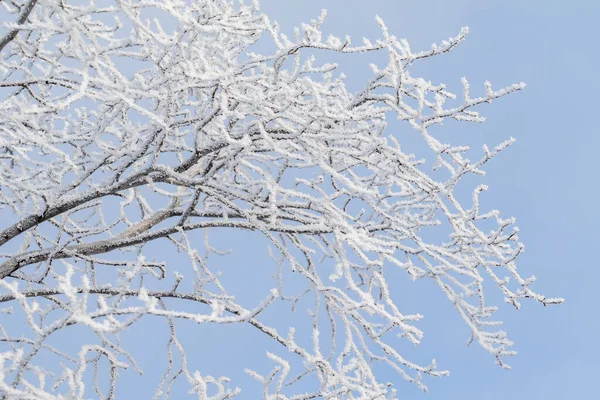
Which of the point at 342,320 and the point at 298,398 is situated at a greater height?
the point at 342,320

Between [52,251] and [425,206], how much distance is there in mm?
3056

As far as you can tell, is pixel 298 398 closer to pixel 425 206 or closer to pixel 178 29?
pixel 425 206

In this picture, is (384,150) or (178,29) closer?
(178,29)

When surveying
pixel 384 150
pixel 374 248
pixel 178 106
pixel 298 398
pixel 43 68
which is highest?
pixel 178 106

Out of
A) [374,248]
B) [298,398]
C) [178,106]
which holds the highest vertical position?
[178,106]

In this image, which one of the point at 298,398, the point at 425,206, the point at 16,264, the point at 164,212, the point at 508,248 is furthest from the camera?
the point at 164,212

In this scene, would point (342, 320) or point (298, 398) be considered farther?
point (342, 320)

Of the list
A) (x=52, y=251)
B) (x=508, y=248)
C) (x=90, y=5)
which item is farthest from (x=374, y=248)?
(x=52, y=251)

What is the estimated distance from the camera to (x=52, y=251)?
5887mm

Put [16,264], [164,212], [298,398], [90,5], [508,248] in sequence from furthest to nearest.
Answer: [164,212]
[16,264]
[508,248]
[298,398]
[90,5]

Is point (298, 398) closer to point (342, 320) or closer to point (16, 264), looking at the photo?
point (342, 320)

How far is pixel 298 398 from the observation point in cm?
441

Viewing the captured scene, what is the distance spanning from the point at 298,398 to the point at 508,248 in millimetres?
1902

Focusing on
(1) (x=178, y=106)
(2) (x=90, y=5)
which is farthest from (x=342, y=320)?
(2) (x=90, y=5)
